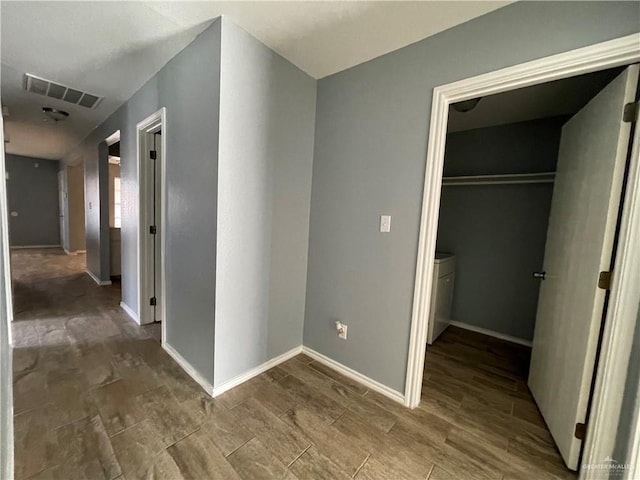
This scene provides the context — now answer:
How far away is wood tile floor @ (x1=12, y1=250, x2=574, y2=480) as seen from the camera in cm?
133

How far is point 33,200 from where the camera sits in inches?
275

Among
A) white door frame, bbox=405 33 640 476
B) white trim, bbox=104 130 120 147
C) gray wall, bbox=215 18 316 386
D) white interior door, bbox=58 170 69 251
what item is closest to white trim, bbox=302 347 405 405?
gray wall, bbox=215 18 316 386

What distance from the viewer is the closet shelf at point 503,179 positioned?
2588mm

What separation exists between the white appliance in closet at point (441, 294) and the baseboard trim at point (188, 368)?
6.83 ft

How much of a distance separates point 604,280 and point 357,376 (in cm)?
162

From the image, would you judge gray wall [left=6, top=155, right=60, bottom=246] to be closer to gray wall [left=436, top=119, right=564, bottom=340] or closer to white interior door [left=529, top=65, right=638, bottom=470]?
gray wall [left=436, top=119, right=564, bottom=340]

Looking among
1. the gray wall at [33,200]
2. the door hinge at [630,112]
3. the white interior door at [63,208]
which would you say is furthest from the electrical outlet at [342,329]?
the gray wall at [33,200]

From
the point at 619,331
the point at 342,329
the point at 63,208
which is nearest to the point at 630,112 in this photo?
the point at 619,331

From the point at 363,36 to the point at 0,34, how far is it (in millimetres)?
2552

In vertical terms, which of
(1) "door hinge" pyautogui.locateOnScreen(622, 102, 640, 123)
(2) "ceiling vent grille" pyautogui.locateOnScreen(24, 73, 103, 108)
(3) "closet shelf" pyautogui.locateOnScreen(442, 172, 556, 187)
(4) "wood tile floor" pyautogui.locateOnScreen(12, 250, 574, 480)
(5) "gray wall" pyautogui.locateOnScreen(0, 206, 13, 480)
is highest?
(2) "ceiling vent grille" pyautogui.locateOnScreen(24, 73, 103, 108)

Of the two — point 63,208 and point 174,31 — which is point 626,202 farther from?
point 63,208

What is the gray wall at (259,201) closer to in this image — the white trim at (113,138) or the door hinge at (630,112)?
the door hinge at (630,112)

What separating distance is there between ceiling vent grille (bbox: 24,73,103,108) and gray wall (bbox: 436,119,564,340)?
168 inches

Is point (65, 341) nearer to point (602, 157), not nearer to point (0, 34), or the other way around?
point (0, 34)
